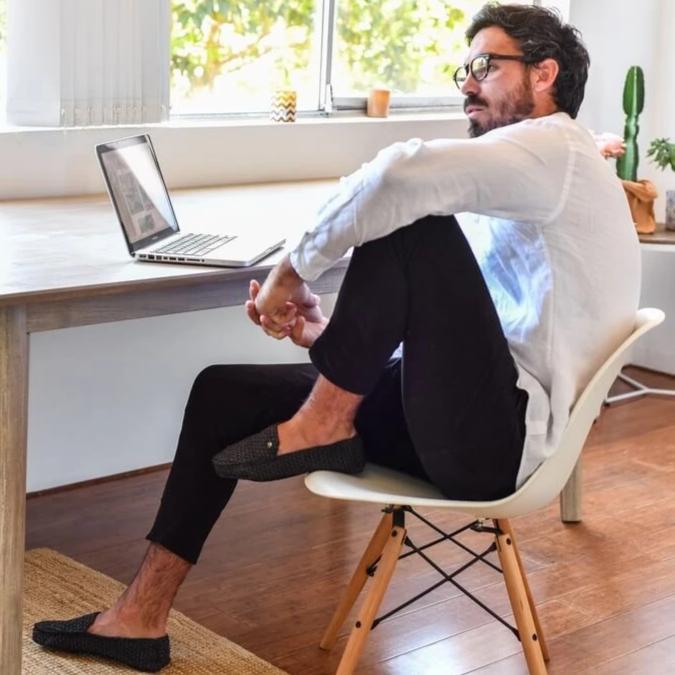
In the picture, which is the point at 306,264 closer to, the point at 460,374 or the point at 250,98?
the point at 460,374

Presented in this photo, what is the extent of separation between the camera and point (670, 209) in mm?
4215

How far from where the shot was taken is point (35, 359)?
10.5 feet

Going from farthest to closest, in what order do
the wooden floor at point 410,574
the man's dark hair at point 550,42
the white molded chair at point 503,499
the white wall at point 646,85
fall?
the white wall at point 646,85
the wooden floor at point 410,574
the man's dark hair at point 550,42
the white molded chair at point 503,499

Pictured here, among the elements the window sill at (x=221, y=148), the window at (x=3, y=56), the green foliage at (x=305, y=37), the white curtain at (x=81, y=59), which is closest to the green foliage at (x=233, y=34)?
the green foliage at (x=305, y=37)

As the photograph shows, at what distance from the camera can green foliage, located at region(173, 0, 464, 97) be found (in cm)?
367

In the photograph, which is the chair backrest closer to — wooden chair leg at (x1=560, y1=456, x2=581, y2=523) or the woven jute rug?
the woven jute rug

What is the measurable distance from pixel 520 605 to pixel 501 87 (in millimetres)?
867

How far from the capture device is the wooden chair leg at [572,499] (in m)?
3.18

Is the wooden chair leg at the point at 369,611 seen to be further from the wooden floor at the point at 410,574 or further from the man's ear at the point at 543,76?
the man's ear at the point at 543,76

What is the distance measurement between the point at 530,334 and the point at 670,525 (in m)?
1.28

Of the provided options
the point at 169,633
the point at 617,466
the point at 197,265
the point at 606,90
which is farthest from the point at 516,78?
the point at 606,90

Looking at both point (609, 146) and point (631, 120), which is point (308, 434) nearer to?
point (609, 146)

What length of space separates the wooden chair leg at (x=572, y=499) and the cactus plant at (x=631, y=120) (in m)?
1.34

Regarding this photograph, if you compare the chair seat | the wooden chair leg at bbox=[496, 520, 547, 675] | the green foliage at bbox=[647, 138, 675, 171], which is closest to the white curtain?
the chair seat
